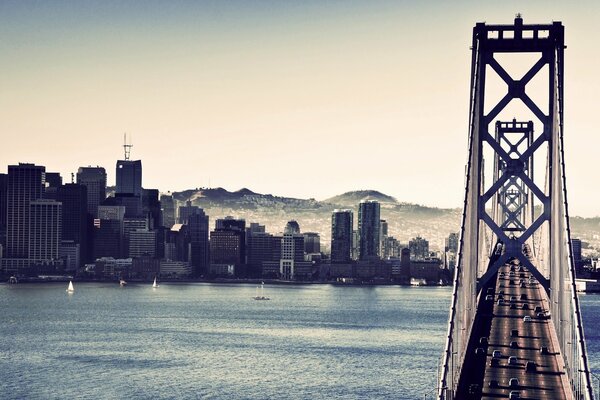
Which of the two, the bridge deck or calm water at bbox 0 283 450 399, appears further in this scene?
calm water at bbox 0 283 450 399

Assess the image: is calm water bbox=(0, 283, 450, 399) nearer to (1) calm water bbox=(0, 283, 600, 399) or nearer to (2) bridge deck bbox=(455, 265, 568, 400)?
(1) calm water bbox=(0, 283, 600, 399)

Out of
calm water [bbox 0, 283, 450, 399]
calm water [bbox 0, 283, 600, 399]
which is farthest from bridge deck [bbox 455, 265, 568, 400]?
calm water [bbox 0, 283, 450, 399]

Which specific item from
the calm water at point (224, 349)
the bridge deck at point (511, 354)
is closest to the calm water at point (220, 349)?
the calm water at point (224, 349)

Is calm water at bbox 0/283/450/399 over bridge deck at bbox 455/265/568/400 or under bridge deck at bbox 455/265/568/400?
under

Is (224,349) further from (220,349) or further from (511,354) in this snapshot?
(511,354)

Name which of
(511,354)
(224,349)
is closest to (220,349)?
(224,349)

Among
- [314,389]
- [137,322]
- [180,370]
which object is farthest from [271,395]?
[137,322]

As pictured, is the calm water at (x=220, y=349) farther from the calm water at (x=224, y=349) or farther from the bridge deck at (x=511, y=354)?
the bridge deck at (x=511, y=354)
